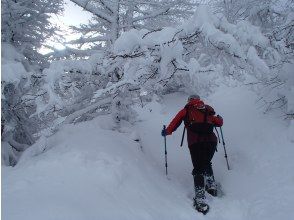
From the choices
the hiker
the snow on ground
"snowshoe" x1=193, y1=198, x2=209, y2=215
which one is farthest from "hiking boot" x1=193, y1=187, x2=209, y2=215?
the hiker

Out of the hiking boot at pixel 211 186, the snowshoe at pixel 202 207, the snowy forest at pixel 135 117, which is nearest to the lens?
the snowy forest at pixel 135 117

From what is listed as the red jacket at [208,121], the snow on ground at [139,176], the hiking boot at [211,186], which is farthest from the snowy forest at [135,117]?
the red jacket at [208,121]

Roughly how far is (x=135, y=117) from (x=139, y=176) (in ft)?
13.1

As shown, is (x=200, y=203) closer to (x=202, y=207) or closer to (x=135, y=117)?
(x=202, y=207)

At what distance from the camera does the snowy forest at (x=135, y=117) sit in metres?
6.01

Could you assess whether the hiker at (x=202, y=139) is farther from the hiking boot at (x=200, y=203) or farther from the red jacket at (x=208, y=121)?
the hiking boot at (x=200, y=203)

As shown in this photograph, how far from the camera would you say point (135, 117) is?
1141 cm

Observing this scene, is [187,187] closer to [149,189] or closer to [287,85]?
[149,189]

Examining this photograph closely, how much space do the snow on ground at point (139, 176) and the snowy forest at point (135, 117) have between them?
3cm

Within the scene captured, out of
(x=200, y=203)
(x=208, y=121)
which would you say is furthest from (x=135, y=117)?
(x=200, y=203)

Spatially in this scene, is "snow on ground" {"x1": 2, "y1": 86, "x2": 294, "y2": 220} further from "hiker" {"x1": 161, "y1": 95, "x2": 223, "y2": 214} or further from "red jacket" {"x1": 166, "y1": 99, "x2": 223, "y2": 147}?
"red jacket" {"x1": 166, "y1": 99, "x2": 223, "y2": 147}

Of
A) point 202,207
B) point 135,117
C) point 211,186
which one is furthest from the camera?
point 135,117

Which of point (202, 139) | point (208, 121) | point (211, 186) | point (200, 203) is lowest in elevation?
point (211, 186)

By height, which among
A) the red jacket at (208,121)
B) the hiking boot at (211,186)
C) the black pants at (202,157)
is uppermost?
the red jacket at (208,121)
